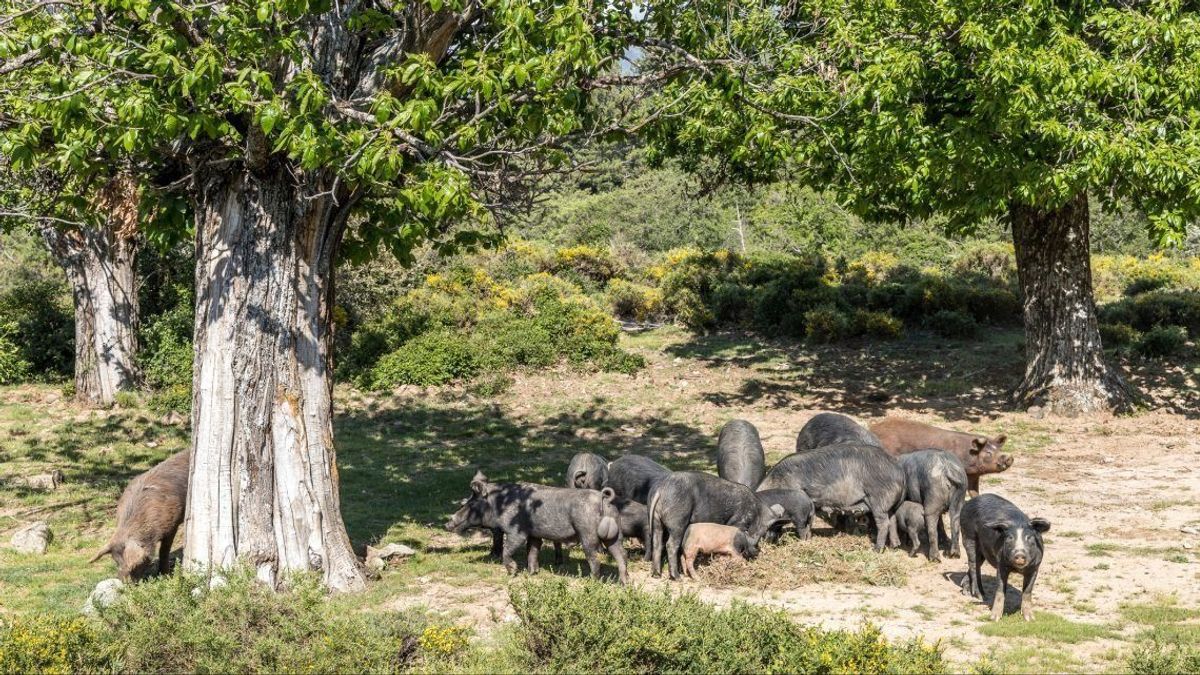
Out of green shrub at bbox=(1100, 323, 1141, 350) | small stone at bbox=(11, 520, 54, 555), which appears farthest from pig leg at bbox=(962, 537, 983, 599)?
green shrub at bbox=(1100, 323, 1141, 350)

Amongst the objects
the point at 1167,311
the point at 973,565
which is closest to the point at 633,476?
the point at 973,565

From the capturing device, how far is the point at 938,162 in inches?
554

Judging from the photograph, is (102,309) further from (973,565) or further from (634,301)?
(973,565)

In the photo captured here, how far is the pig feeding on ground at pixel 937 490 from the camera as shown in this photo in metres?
10.1

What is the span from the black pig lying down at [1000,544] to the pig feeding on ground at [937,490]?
1.06m

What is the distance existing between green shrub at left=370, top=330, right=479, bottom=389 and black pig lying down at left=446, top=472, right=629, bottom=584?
9.54 m

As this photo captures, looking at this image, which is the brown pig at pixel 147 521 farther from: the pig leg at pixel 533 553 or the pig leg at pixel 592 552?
the pig leg at pixel 592 552

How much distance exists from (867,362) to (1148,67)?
27.7 ft

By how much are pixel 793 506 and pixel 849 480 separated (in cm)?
62

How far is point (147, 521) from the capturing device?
9.28 m

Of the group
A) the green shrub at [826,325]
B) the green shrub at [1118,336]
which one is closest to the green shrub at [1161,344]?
the green shrub at [1118,336]

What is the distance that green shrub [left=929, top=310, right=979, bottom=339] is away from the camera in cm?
2214

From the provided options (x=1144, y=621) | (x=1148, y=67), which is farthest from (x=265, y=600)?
(x=1148, y=67)

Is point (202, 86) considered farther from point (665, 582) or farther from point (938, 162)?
point (938, 162)
